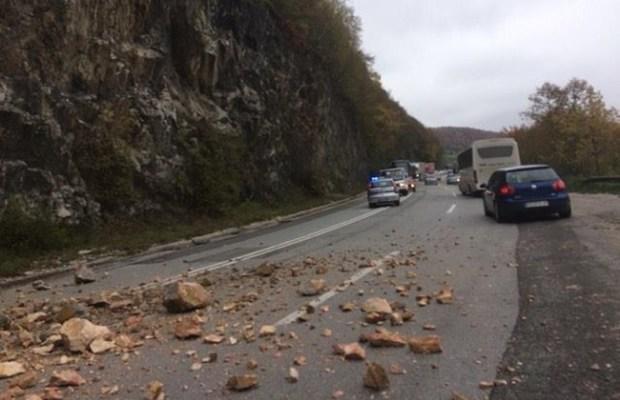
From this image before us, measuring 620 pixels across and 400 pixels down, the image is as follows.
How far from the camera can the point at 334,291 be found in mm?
8219

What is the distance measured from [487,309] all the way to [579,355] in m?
1.79

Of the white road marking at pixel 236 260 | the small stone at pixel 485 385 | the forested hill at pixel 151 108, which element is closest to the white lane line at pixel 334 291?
the small stone at pixel 485 385

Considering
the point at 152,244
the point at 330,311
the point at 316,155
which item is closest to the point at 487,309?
the point at 330,311

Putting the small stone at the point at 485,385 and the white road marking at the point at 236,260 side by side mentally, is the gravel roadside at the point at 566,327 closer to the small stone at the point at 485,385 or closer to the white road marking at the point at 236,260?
the small stone at the point at 485,385

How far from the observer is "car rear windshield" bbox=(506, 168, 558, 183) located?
56.2 feet

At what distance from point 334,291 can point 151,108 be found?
53.7ft

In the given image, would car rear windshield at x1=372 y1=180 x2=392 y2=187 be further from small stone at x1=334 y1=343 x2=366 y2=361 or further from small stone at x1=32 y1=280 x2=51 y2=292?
small stone at x1=334 y1=343 x2=366 y2=361

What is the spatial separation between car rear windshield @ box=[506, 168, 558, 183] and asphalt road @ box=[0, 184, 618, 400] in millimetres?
4192

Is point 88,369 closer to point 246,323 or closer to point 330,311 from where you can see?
point 246,323

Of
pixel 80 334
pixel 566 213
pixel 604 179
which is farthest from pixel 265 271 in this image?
pixel 604 179

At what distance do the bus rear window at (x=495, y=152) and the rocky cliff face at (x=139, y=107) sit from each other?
11.2 meters

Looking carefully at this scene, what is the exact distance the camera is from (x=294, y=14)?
4544 centimetres

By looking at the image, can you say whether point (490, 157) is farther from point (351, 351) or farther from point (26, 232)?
point (351, 351)

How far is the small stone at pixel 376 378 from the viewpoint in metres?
4.46
